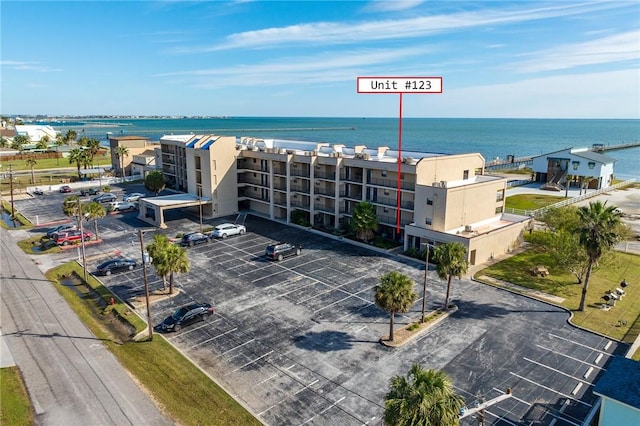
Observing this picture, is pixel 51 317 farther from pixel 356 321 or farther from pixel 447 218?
pixel 447 218

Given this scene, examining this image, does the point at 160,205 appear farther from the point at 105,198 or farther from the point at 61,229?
the point at 105,198

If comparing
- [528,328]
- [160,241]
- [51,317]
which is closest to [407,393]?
[528,328]

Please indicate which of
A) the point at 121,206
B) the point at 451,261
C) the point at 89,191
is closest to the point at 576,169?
the point at 451,261

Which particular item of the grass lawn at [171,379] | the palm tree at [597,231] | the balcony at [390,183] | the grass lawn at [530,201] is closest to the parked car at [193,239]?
the grass lawn at [171,379]

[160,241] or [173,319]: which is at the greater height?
[160,241]

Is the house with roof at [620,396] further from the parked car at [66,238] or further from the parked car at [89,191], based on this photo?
the parked car at [89,191]

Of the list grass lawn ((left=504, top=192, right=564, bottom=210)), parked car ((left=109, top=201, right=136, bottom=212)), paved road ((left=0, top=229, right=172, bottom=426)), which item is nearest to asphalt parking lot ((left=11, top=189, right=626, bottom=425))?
paved road ((left=0, top=229, right=172, bottom=426))
